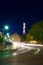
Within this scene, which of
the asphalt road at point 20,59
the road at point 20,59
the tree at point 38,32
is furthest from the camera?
the tree at point 38,32

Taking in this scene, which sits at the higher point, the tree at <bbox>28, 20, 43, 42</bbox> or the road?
the tree at <bbox>28, 20, 43, 42</bbox>

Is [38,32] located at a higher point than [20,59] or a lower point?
higher

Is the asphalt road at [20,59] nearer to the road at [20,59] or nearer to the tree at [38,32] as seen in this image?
the road at [20,59]

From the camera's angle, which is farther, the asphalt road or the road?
the road

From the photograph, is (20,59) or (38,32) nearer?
(20,59)

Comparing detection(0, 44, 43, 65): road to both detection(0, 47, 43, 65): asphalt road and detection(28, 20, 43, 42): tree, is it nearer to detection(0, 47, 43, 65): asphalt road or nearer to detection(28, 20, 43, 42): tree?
detection(0, 47, 43, 65): asphalt road

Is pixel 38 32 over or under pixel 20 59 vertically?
over

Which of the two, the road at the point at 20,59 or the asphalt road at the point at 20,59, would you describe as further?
the road at the point at 20,59

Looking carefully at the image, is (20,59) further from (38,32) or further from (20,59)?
(38,32)

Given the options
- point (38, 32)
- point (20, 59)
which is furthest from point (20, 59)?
point (38, 32)

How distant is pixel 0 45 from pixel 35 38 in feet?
252

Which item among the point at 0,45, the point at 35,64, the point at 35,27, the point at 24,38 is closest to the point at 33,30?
the point at 35,27

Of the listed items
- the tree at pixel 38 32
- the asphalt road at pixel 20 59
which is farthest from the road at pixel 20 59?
the tree at pixel 38 32

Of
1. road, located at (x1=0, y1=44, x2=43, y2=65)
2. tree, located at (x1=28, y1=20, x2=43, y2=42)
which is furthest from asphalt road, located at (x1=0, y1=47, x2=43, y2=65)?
tree, located at (x1=28, y1=20, x2=43, y2=42)
